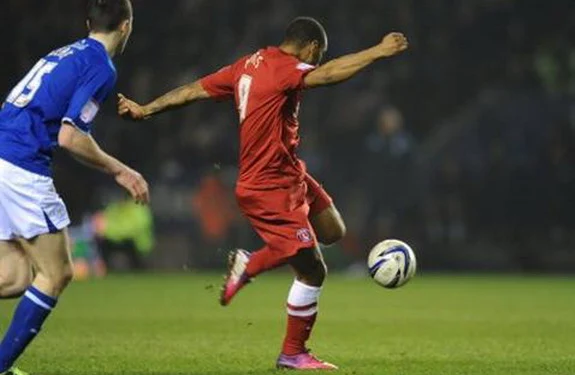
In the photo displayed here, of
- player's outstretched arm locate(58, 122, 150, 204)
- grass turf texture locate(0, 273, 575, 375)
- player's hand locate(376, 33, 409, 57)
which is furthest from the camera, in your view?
grass turf texture locate(0, 273, 575, 375)

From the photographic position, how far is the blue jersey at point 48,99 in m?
6.92

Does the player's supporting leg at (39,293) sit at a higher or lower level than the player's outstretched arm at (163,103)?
lower

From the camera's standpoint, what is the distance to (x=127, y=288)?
16438mm

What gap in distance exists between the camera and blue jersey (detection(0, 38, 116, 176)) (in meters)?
6.92

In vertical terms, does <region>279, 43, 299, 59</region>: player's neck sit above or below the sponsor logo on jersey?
below

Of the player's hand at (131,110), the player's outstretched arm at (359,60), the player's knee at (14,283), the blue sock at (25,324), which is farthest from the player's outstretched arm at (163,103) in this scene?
the blue sock at (25,324)

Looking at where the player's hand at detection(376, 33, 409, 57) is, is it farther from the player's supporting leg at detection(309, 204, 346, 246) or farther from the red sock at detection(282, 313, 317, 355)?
the red sock at detection(282, 313, 317, 355)

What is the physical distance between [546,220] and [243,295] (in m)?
6.07

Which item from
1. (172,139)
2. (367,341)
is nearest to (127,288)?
(172,139)

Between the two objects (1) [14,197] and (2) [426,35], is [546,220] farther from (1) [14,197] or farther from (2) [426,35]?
(1) [14,197]

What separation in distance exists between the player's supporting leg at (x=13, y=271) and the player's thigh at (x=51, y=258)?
8.9 inches

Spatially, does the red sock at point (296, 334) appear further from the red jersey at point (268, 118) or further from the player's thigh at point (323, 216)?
the red jersey at point (268, 118)

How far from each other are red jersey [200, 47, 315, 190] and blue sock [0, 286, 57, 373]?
1.64 metres

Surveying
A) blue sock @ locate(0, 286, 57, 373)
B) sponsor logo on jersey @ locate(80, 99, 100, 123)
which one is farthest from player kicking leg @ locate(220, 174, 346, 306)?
sponsor logo on jersey @ locate(80, 99, 100, 123)
